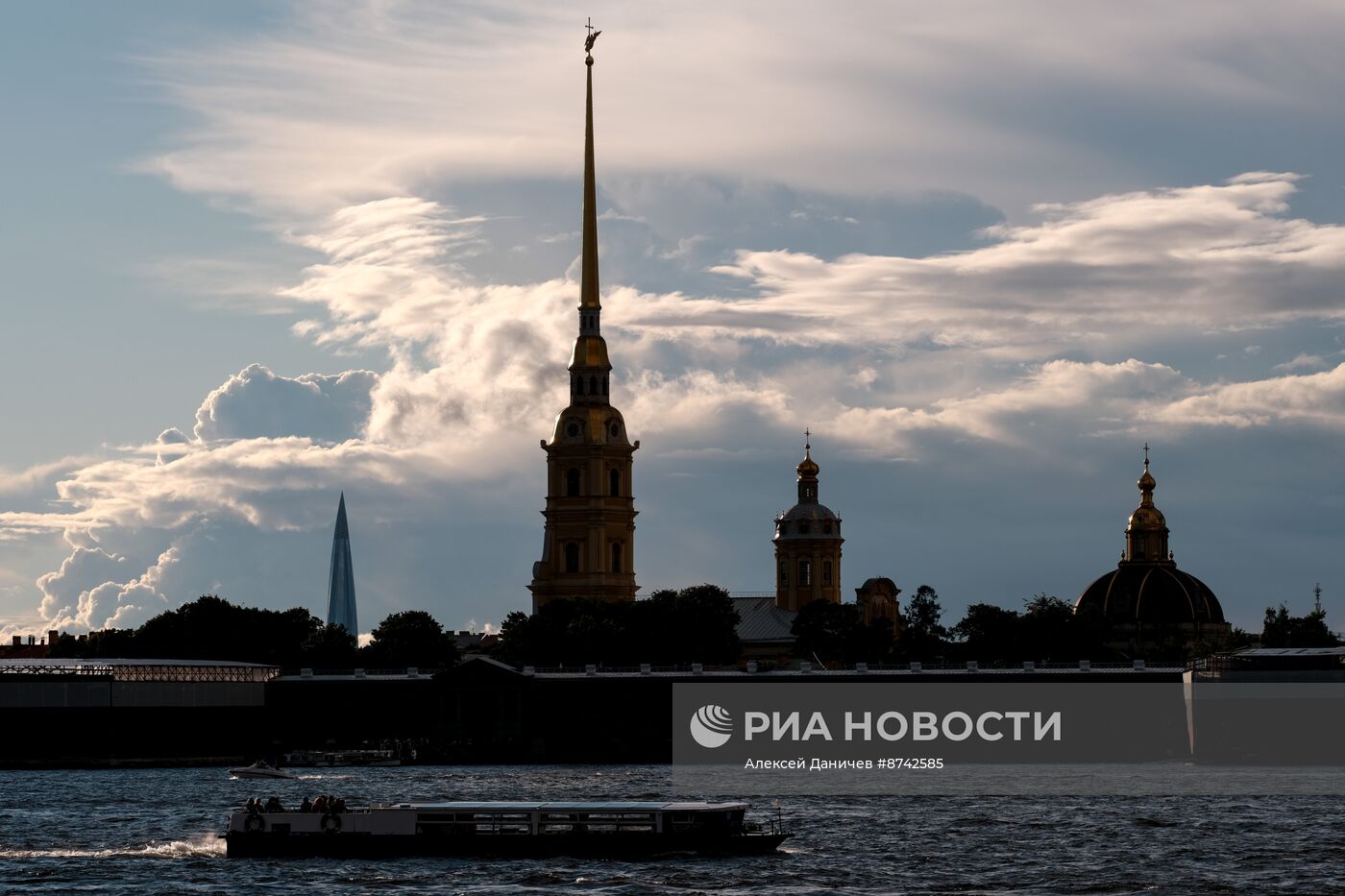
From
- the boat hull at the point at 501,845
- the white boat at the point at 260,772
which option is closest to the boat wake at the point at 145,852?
the boat hull at the point at 501,845

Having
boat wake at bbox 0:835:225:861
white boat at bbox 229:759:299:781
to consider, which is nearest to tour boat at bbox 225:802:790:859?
boat wake at bbox 0:835:225:861

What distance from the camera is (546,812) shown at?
117 metres

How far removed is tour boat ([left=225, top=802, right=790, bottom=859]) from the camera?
114438 millimetres

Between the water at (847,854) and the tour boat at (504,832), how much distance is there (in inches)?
65.1

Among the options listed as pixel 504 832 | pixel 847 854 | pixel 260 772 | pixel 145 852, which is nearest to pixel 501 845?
pixel 504 832

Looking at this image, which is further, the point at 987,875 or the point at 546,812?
the point at 546,812

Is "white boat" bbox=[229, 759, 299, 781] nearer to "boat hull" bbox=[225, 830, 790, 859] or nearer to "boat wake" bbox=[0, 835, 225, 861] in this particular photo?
"boat wake" bbox=[0, 835, 225, 861]

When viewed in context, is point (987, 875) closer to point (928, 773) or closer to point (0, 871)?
point (0, 871)

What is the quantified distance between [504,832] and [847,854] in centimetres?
1463

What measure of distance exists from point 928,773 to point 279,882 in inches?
3352

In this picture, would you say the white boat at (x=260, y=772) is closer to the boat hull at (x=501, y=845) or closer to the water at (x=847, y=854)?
the water at (x=847, y=854)

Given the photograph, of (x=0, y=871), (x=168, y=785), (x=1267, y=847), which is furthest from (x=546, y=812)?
(x=168, y=785)

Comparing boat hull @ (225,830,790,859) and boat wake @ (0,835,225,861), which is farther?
boat wake @ (0,835,225,861)

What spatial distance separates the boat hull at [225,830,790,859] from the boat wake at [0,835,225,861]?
3269 mm
